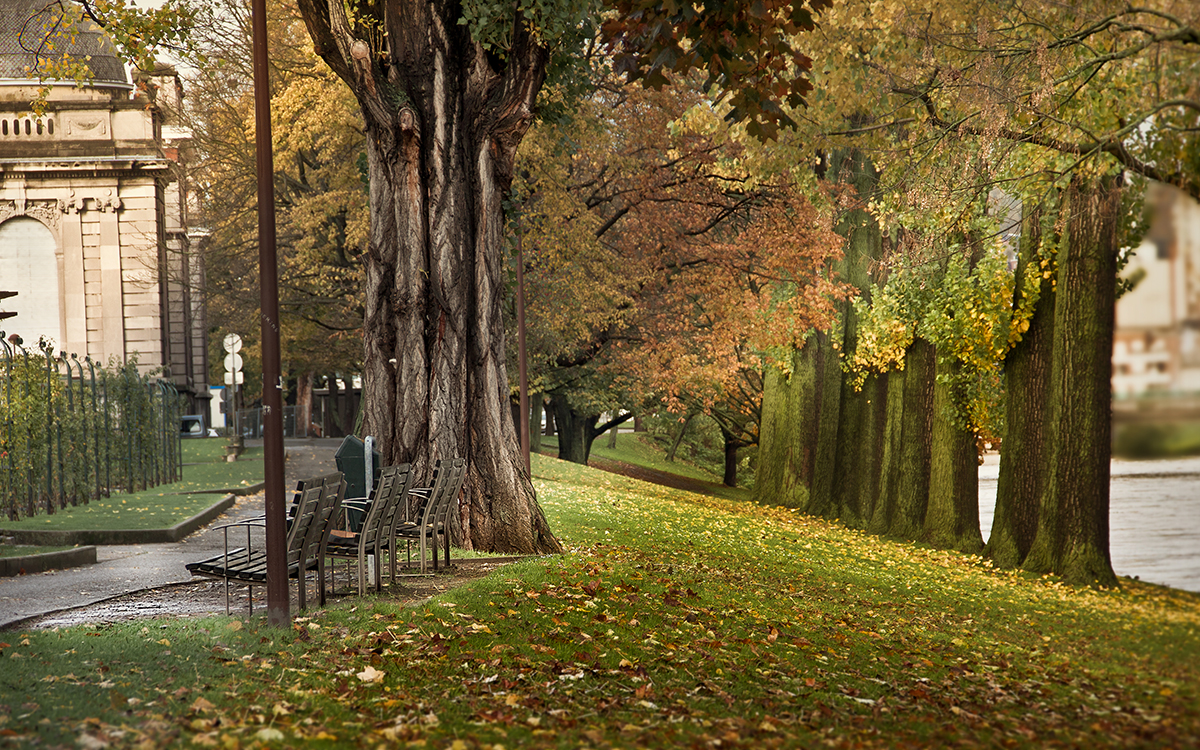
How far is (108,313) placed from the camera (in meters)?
40.2

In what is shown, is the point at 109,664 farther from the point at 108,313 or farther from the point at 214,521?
the point at 108,313

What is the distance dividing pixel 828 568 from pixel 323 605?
7.89 m

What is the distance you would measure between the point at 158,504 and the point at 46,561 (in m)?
7.03

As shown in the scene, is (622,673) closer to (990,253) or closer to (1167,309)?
(1167,309)

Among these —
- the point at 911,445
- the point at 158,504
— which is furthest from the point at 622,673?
the point at 911,445

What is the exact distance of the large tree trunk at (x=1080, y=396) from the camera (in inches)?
356

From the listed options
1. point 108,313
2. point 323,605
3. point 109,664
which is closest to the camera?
point 109,664

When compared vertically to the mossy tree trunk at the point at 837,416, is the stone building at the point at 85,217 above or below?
above

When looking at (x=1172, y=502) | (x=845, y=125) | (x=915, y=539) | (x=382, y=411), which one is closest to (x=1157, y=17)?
(x=1172, y=502)

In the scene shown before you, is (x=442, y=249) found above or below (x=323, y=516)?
above

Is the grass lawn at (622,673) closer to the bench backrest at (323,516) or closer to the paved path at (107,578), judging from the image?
the bench backrest at (323,516)

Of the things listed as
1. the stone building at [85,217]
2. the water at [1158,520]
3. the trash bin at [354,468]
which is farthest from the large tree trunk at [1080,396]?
the stone building at [85,217]

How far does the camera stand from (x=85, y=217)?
40094 mm

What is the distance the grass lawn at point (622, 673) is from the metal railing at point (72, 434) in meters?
9.81
